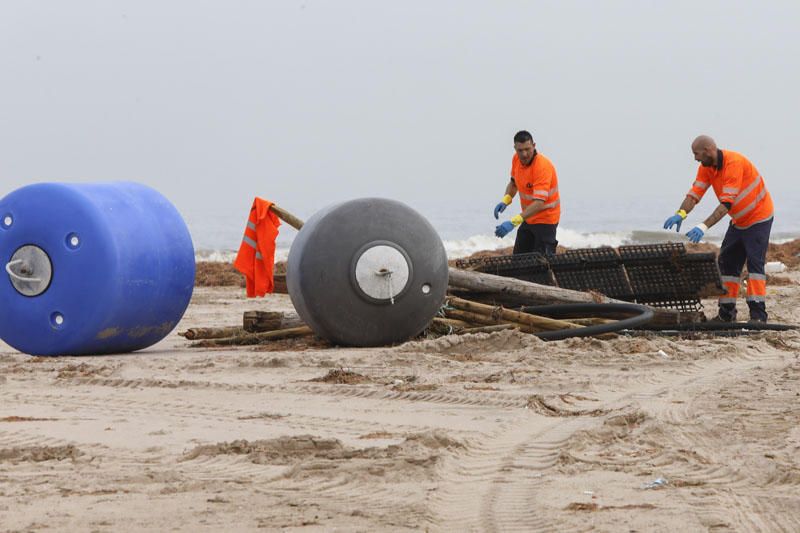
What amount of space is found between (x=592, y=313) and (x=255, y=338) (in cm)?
318

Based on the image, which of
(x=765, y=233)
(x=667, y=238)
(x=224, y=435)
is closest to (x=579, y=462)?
(x=224, y=435)

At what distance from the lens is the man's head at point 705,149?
42.6ft

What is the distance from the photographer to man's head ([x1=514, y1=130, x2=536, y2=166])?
14.0 meters

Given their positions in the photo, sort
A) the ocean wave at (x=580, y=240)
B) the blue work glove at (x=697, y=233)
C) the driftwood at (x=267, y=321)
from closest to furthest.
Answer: the driftwood at (x=267, y=321) → the blue work glove at (x=697, y=233) → the ocean wave at (x=580, y=240)

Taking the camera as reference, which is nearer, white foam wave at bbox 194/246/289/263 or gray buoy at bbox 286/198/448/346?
gray buoy at bbox 286/198/448/346

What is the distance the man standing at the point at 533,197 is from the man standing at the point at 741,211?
4.96ft

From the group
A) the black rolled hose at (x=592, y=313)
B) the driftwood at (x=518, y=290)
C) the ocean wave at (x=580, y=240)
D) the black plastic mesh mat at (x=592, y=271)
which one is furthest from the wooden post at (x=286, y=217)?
the ocean wave at (x=580, y=240)

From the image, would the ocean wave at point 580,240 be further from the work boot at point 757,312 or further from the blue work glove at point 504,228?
the work boot at point 757,312

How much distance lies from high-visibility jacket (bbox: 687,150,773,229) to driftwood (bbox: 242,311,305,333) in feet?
14.4

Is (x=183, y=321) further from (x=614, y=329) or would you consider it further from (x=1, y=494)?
(x=1, y=494)

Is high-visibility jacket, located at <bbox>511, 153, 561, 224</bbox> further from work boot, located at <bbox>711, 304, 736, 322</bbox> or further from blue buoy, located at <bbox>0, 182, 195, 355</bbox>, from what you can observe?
blue buoy, located at <bbox>0, 182, 195, 355</bbox>

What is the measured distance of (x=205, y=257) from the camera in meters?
34.5

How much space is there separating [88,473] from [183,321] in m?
9.50

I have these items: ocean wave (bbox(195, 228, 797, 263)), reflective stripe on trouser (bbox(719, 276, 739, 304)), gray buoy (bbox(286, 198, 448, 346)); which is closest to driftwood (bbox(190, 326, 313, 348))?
gray buoy (bbox(286, 198, 448, 346))
